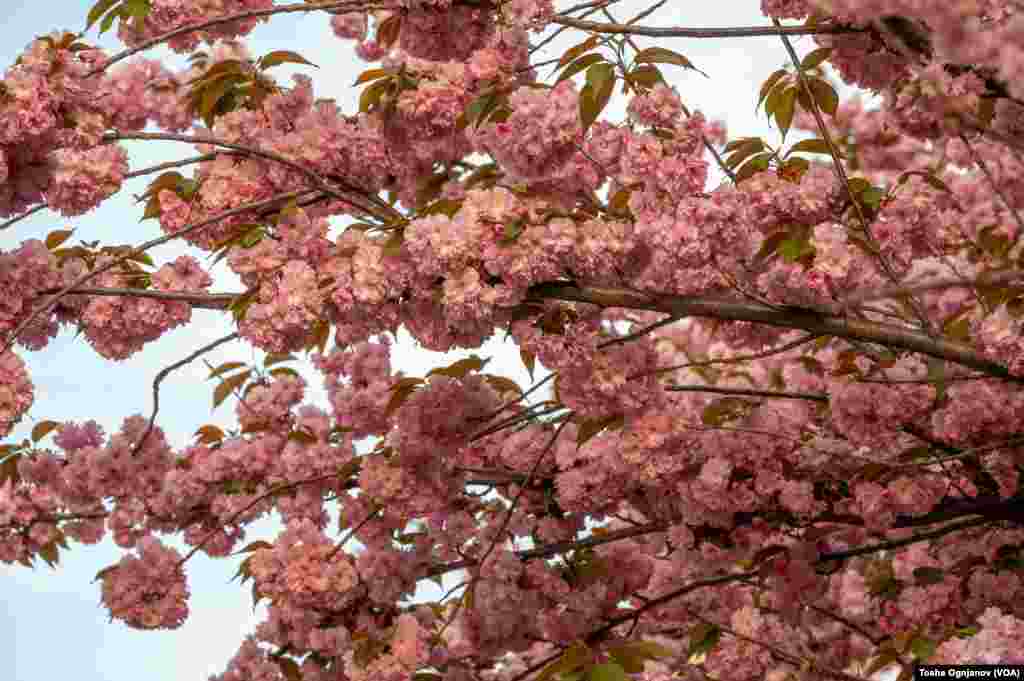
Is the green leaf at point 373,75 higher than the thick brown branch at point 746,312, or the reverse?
the green leaf at point 373,75

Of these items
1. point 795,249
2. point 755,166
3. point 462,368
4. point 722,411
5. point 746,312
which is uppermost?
point 755,166

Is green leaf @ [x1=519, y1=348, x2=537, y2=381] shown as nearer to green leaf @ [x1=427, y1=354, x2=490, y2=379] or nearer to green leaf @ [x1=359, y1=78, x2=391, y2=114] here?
green leaf @ [x1=427, y1=354, x2=490, y2=379]

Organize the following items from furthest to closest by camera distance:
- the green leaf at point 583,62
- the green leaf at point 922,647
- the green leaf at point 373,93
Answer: the green leaf at point 373,93
the green leaf at point 922,647
the green leaf at point 583,62

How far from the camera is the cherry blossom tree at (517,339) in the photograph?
376 cm

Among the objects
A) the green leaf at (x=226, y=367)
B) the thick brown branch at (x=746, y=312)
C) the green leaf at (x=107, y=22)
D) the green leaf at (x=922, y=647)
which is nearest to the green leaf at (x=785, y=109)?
the thick brown branch at (x=746, y=312)

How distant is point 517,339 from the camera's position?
3816 millimetres

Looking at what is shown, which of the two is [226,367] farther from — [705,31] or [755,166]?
[705,31]

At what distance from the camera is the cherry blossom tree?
3758 mm

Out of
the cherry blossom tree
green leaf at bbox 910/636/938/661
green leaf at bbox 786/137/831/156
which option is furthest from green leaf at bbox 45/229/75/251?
green leaf at bbox 910/636/938/661

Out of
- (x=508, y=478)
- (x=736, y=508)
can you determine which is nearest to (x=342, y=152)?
(x=508, y=478)

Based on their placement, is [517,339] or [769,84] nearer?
[517,339]

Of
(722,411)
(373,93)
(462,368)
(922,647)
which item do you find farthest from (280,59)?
(922,647)

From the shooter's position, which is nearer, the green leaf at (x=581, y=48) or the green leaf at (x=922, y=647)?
the green leaf at (x=581, y=48)

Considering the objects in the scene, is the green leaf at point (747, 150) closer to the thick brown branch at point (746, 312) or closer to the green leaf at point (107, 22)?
the thick brown branch at point (746, 312)
